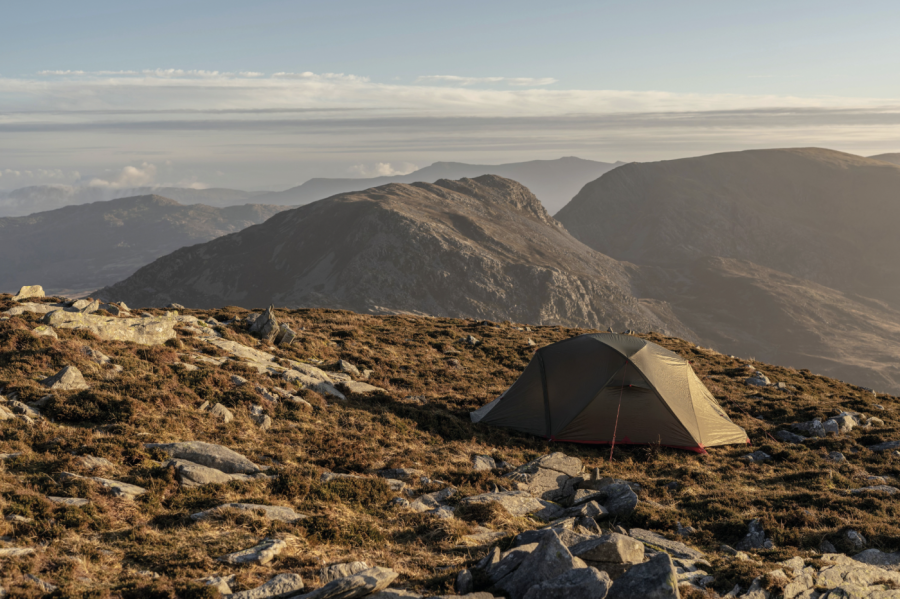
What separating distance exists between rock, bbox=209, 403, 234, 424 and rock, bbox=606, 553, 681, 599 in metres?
11.8

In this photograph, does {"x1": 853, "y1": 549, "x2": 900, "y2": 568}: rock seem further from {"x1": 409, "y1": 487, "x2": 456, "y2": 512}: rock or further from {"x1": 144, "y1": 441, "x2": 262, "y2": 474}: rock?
{"x1": 144, "y1": 441, "x2": 262, "y2": 474}: rock

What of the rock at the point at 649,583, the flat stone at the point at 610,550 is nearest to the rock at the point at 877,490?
the flat stone at the point at 610,550

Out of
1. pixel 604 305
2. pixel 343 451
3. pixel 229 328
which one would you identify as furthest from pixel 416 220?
pixel 343 451

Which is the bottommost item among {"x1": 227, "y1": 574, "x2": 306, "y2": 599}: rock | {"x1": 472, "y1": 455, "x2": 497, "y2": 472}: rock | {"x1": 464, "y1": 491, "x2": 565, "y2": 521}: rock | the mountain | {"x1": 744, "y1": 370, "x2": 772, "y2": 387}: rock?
the mountain

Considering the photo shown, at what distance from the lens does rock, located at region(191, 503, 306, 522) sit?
944 cm

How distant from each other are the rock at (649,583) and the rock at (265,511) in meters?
5.96

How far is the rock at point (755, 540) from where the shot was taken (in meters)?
10.7

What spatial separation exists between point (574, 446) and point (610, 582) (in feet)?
38.2

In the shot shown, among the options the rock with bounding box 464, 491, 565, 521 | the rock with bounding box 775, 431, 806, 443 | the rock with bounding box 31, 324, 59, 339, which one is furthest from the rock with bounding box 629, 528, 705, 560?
the rock with bounding box 31, 324, 59, 339

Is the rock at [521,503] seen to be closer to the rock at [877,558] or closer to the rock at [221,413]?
the rock at [877,558]

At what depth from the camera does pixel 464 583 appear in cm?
756

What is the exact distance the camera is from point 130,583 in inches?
277

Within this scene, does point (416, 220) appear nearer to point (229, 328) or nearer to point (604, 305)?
point (604, 305)

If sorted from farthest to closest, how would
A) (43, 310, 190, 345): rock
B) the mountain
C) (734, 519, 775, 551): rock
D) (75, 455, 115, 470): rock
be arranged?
the mountain
(43, 310, 190, 345): rock
(734, 519, 775, 551): rock
(75, 455, 115, 470): rock
